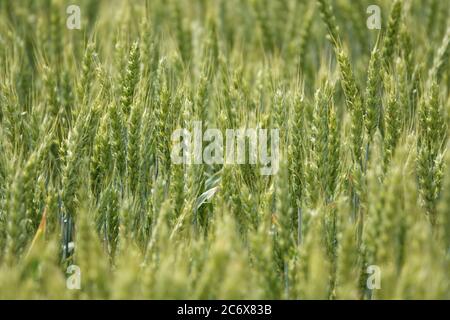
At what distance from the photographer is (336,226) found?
310 centimetres

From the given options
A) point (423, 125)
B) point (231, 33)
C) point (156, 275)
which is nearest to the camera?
point (156, 275)

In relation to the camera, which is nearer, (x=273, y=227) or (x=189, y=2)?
(x=273, y=227)

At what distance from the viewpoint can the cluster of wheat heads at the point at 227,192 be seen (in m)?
2.63

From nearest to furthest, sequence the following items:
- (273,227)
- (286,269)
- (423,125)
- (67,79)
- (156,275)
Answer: (156,275), (286,269), (273,227), (423,125), (67,79)

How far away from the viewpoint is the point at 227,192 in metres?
3.19

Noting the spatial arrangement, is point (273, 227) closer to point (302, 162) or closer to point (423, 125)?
point (302, 162)

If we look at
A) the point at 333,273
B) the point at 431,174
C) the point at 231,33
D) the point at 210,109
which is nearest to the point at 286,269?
the point at 333,273

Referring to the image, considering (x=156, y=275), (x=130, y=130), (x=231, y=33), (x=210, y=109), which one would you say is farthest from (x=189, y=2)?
(x=156, y=275)

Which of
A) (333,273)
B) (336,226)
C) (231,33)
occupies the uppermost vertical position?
(231,33)

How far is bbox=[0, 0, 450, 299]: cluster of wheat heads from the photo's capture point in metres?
2.63

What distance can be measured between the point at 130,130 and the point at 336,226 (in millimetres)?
1045

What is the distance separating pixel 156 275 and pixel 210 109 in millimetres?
1868

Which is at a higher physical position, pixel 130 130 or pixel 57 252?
pixel 130 130

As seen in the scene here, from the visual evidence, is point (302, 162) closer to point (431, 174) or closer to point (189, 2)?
point (431, 174)
